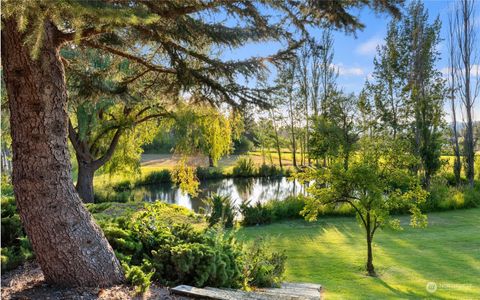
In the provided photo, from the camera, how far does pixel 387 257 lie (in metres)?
8.87

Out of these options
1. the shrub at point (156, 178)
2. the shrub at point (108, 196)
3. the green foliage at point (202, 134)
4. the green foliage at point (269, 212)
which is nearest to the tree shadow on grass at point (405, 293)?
the green foliage at point (269, 212)

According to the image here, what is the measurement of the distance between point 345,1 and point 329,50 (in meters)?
20.5

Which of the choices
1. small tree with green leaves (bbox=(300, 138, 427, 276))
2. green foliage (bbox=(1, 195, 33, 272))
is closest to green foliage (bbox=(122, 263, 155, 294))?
green foliage (bbox=(1, 195, 33, 272))

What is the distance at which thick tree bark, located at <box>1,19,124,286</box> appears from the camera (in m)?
3.17

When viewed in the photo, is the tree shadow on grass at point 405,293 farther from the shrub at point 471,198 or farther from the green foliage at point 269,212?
the shrub at point 471,198

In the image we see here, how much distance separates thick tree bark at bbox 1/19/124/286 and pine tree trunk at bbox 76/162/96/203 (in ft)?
33.7

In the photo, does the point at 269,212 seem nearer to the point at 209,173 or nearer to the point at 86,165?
the point at 86,165

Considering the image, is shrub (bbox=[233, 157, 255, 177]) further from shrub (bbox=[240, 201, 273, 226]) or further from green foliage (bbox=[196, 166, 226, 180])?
shrub (bbox=[240, 201, 273, 226])

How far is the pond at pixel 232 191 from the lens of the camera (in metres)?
19.3

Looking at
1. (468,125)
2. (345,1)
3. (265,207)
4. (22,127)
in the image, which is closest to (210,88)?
(345,1)

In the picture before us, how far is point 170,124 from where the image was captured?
1461 cm

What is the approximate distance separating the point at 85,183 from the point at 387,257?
359 inches

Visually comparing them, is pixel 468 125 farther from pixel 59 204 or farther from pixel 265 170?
pixel 59 204

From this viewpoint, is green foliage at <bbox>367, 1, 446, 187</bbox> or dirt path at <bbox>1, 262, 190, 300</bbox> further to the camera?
green foliage at <bbox>367, 1, 446, 187</bbox>
